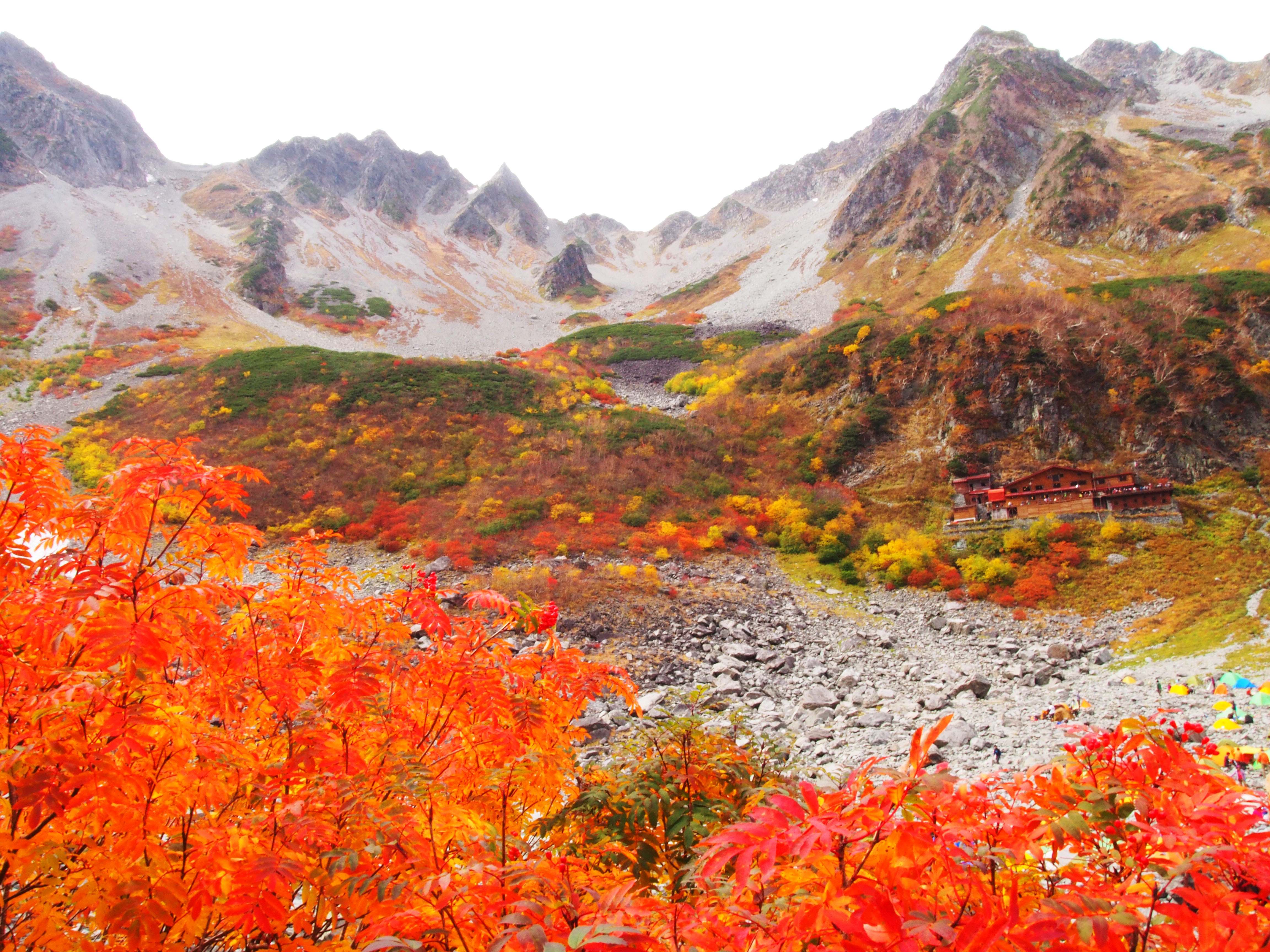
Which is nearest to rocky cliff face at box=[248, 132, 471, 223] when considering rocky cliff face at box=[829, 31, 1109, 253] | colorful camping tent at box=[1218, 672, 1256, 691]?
rocky cliff face at box=[829, 31, 1109, 253]

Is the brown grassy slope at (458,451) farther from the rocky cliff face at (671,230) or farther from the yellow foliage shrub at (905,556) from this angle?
the rocky cliff face at (671,230)

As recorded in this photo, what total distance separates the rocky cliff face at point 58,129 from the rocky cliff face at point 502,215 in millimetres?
51808

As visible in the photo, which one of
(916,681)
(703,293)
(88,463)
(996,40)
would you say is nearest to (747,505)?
(916,681)

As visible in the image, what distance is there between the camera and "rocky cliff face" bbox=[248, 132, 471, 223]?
105938mm

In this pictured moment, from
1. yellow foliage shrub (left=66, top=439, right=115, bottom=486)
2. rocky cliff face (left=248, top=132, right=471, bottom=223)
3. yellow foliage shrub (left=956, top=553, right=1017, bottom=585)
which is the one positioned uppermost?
rocky cliff face (left=248, top=132, right=471, bottom=223)

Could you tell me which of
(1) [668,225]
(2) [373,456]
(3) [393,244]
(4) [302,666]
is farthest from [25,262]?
(1) [668,225]

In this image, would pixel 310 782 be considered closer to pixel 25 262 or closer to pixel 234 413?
pixel 234 413

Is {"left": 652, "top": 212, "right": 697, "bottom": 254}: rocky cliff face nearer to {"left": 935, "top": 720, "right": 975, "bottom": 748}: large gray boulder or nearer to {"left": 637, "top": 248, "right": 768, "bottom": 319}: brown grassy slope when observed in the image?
{"left": 637, "top": 248, "right": 768, "bottom": 319}: brown grassy slope

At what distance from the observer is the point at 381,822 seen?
87.4 inches

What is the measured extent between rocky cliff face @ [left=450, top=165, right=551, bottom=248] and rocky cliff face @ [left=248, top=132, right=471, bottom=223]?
7.39 meters

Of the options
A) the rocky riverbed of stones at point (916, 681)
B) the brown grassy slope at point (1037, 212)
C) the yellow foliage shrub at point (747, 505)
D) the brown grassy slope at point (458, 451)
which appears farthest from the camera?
the brown grassy slope at point (1037, 212)

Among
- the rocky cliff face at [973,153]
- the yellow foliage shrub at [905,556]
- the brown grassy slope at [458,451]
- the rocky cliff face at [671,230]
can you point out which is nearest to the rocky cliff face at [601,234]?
the rocky cliff face at [671,230]

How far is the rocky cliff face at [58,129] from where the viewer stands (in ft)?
259

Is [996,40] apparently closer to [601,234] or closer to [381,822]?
[601,234]
